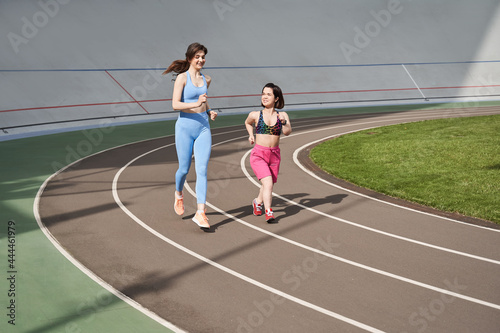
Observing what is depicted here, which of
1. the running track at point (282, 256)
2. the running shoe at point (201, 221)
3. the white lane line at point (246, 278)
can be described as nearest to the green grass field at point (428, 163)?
the running track at point (282, 256)

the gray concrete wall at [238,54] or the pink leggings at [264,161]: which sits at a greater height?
the gray concrete wall at [238,54]

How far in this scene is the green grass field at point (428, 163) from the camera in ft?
35.8

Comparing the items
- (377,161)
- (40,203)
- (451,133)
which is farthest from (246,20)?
(40,203)

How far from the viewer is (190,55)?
8.38 m

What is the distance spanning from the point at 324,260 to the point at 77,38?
21.3 metres

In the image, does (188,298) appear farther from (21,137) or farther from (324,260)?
(21,137)
